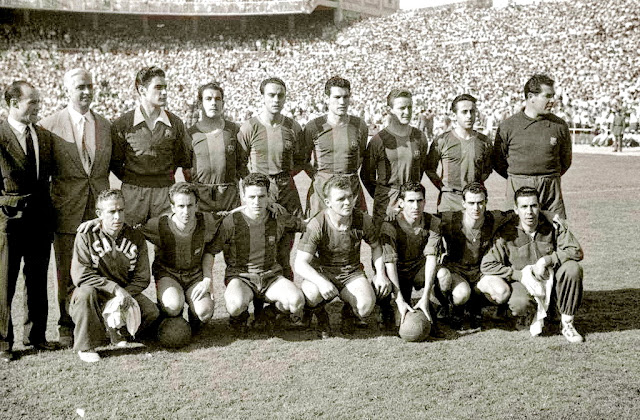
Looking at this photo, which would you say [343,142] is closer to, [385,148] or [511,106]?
[385,148]

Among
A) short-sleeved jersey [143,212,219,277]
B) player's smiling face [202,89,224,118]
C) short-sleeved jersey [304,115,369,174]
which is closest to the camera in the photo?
short-sleeved jersey [143,212,219,277]

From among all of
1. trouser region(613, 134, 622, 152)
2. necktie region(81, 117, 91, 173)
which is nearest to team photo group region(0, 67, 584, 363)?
necktie region(81, 117, 91, 173)

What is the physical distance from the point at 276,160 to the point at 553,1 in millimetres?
38587

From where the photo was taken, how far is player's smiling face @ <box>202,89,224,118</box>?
5750 mm

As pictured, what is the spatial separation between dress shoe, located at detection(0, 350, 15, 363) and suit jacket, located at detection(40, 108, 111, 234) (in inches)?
38.1

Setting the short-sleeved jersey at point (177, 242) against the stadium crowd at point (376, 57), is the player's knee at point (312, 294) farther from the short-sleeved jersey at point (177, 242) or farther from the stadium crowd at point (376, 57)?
the stadium crowd at point (376, 57)

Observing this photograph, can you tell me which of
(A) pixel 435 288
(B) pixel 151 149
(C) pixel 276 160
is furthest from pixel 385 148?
(B) pixel 151 149

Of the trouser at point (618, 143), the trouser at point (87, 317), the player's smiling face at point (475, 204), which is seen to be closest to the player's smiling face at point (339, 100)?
the player's smiling face at point (475, 204)

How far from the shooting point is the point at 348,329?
5.48m

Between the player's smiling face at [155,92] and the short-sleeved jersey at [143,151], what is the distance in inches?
7.0

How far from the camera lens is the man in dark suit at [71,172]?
16.9 feet

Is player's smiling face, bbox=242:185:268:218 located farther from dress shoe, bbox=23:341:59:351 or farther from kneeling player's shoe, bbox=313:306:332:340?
dress shoe, bbox=23:341:59:351

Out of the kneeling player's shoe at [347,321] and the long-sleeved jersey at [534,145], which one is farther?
the long-sleeved jersey at [534,145]

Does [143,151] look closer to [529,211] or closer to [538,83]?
[529,211]
